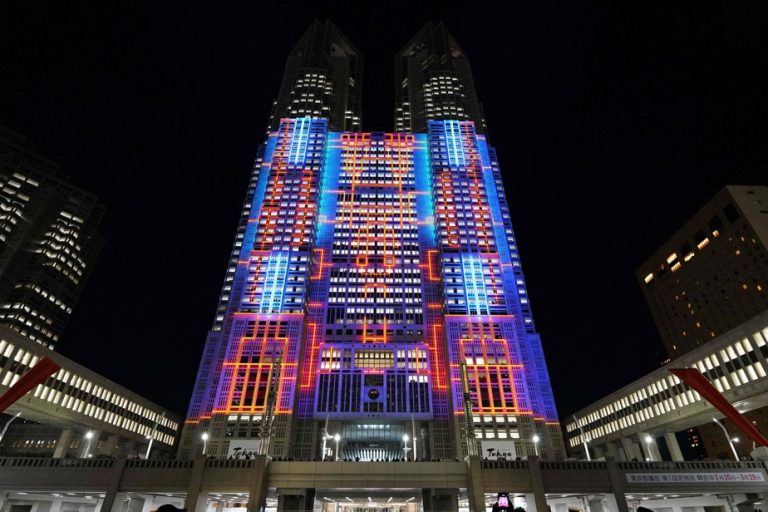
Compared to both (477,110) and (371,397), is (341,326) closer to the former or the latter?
(371,397)

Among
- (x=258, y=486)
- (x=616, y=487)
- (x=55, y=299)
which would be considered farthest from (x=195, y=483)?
(x=55, y=299)

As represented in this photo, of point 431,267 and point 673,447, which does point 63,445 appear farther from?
point 673,447

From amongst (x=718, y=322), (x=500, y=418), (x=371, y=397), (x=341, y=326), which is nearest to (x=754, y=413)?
(x=718, y=322)

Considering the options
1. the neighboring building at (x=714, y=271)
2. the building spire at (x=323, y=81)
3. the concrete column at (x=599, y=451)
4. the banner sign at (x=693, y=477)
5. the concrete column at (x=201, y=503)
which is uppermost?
the building spire at (x=323, y=81)

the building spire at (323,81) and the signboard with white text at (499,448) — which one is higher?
the building spire at (323,81)

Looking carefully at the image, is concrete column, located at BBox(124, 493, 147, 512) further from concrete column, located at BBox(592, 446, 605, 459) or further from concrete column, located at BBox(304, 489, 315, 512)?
concrete column, located at BBox(592, 446, 605, 459)

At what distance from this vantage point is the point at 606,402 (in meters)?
97.2

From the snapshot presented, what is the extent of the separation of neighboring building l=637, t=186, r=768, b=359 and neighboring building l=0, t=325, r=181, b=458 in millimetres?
129367

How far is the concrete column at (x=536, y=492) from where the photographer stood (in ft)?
147

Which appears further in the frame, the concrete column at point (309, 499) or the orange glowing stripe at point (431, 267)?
the orange glowing stripe at point (431, 267)

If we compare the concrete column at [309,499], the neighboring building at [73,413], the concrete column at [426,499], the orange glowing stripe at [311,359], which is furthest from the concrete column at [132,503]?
the orange glowing stripe at [311,359]

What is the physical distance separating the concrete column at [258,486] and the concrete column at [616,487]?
37061mm

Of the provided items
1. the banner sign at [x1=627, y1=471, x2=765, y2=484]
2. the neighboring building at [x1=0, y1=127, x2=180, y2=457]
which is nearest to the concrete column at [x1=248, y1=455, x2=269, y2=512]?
the banner sign at [x1=627, y1=471, x2=765, y2=484]

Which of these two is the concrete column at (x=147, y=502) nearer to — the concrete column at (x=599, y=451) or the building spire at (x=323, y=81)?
the concrete column at (x=599, y=451)
